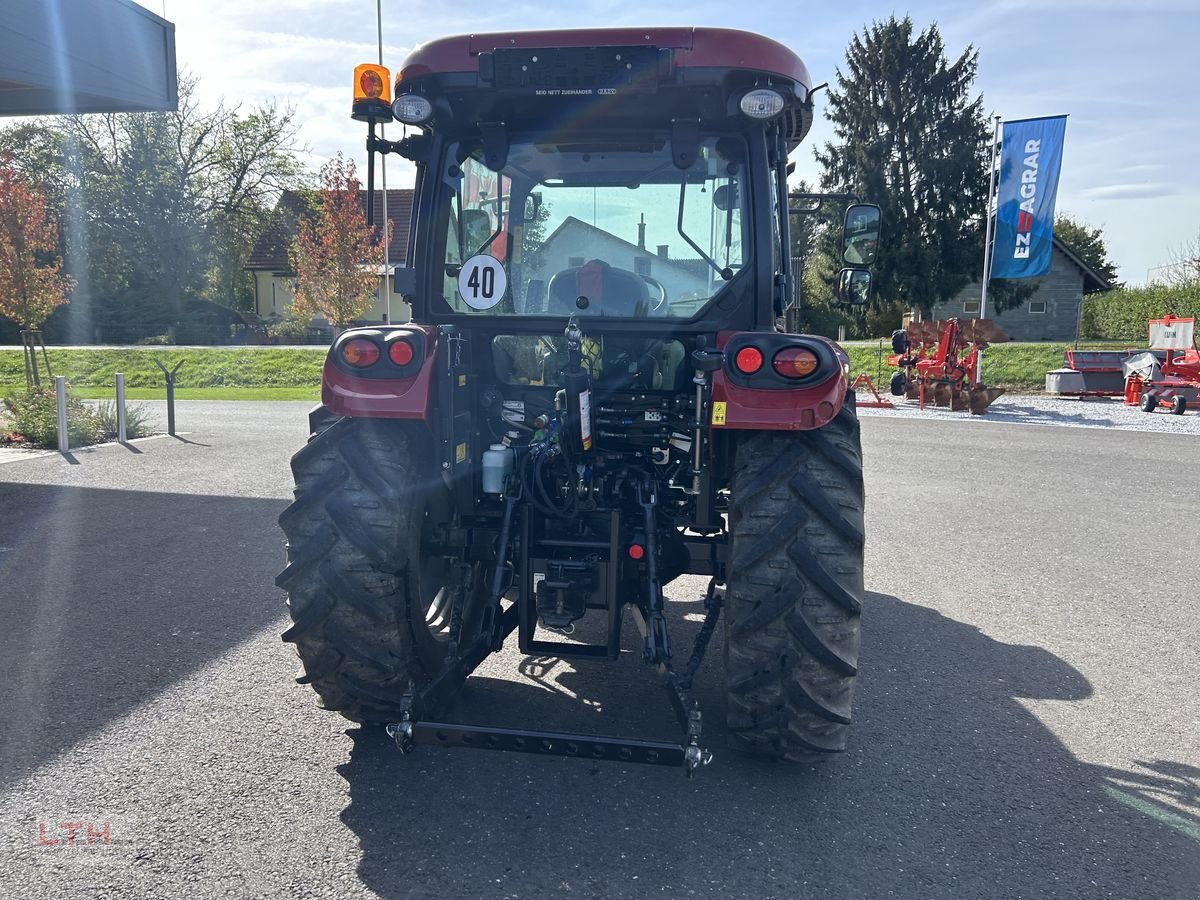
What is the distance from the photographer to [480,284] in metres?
3.72

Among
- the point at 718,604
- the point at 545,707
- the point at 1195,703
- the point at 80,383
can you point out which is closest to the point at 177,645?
the point at 545,707

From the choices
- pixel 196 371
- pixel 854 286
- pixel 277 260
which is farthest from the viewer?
pixel 277 260

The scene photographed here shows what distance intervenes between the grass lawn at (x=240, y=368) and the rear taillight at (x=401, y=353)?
18.9 meters

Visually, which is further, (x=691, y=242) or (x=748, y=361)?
(x=691, y=242)

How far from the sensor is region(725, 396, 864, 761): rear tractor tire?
10.1 ft

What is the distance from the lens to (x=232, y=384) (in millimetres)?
24969

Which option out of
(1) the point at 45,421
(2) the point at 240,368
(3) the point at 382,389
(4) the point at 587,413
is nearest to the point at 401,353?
(3) the point at 382,389

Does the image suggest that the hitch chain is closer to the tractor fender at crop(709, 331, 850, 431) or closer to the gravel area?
the tractor fender at crop(709, 331, 850, 431)

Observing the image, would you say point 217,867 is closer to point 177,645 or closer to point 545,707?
point 545,707

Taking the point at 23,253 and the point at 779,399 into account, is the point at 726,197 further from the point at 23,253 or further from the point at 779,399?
the point at 23,253

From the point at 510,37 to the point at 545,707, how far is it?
107 inches

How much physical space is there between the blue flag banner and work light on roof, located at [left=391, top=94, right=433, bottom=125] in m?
20.5

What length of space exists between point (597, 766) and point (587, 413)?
1335 mm

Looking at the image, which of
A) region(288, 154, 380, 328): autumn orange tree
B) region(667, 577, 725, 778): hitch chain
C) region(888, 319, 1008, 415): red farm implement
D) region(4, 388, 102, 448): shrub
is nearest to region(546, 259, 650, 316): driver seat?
region(667, 577, 725, 778): hitch chain
